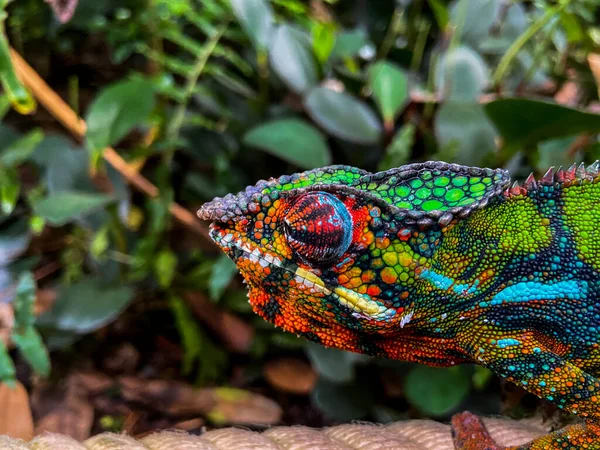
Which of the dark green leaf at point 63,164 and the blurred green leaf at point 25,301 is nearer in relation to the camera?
the blurred green leaf at point 25,301

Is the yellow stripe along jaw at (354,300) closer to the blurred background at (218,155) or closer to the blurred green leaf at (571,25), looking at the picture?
the blurred background at (218,155)

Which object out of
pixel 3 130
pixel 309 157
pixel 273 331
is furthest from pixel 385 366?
pixel 3 130

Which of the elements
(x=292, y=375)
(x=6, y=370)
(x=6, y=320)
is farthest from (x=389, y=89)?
(x=6, y=320)

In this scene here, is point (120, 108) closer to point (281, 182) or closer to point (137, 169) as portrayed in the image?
point (137, 169)

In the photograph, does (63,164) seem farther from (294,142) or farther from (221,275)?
(294,142)

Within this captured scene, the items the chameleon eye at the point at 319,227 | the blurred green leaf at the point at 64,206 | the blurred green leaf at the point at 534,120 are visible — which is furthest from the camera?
the blurred green leaf at the point at 64,206

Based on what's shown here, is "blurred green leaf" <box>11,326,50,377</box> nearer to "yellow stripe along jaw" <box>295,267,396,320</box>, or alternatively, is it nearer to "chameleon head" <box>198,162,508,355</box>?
"chameleon head" <box>198,162,508,355</box>

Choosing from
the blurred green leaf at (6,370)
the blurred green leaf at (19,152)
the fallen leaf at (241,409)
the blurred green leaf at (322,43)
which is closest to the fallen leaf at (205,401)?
the fallen leaf at (241,409)
